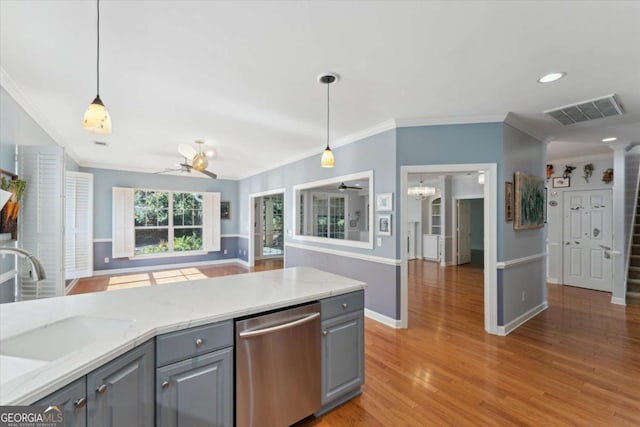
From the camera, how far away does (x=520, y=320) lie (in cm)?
367

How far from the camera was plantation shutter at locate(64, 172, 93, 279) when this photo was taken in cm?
584

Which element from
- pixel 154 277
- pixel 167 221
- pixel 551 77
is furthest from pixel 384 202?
pixel 167 221

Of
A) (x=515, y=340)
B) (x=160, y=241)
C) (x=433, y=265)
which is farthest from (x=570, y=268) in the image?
(x=160, y=241)

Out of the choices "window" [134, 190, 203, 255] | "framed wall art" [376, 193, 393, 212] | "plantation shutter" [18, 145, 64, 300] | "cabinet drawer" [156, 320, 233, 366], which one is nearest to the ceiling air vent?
"framed wall art" [376, 193, 393, 212]

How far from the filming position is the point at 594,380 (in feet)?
8.00

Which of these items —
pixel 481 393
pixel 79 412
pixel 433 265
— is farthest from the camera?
pixel 433 265

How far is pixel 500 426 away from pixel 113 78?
4.11 meters

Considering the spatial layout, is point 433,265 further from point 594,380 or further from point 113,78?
point 113,78

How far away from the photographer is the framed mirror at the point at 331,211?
572 centimetres

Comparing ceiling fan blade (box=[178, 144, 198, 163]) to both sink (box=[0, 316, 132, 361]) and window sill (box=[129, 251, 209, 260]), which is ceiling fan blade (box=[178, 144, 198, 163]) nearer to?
sink (box=[0, 316, 132, 361])

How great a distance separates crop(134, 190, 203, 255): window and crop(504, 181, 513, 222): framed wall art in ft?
23.8

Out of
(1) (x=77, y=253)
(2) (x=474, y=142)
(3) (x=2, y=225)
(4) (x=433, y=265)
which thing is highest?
(2) (x=474, y=142)

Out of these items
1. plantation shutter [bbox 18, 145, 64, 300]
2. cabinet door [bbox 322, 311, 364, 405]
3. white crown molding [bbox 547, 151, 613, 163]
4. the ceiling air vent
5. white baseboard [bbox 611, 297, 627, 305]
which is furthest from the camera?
white crown molding [bbox 547, 151, 613, 163]

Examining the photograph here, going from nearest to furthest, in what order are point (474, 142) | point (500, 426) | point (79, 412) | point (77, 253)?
point (79, 412), point (500, 426), point (474, 142), point (77, 253)
